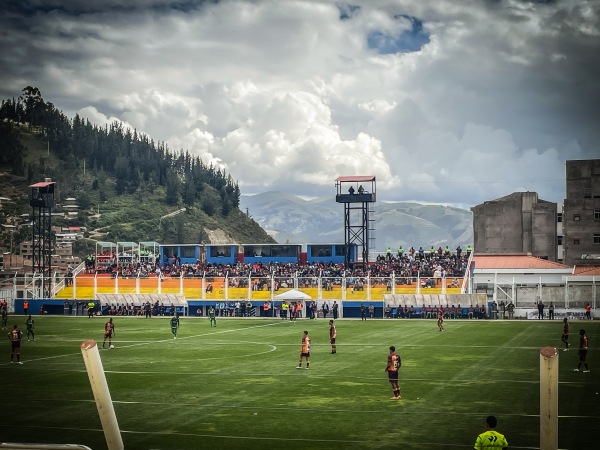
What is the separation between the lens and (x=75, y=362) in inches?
1731

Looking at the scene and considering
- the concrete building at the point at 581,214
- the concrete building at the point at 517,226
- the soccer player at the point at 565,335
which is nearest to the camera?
the soccer player at the point at 565,335

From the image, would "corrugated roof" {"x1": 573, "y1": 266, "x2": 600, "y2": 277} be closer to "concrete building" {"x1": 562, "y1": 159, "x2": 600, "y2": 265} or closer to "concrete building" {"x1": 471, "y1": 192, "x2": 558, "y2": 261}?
"concrete building" {"x1": 562, "y1": 159, "x2": 600, "y2": 265}

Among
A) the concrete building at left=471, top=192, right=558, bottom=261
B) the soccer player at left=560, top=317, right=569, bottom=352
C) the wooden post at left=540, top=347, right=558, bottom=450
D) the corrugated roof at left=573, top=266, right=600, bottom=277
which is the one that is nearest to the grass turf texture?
the soccer player at left=560, top=317, right=569, bottom=352

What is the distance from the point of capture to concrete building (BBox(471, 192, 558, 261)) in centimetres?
13575

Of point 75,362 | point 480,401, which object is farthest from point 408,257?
point 480,401

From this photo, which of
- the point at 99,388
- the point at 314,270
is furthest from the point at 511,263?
the point at 99,388

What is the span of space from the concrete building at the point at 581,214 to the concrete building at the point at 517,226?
12.2 meters

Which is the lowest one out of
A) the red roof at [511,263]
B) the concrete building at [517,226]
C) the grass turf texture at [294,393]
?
the grass turf texture at [294,393]

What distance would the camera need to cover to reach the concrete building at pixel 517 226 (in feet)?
445

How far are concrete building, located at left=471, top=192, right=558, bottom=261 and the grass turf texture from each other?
80175 millimetres

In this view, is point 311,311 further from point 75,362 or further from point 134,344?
point 75,362

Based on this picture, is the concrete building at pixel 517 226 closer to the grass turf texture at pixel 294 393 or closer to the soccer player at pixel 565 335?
the grass turf texture at pixel 294 393

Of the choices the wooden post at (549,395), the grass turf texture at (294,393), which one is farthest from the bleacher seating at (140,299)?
the wooden post at (549,395)

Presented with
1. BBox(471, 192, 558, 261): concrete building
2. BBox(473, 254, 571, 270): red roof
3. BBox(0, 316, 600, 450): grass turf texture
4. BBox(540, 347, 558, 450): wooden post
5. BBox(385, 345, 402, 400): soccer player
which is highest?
BBox(471, 192, 558, 261): concrete building
